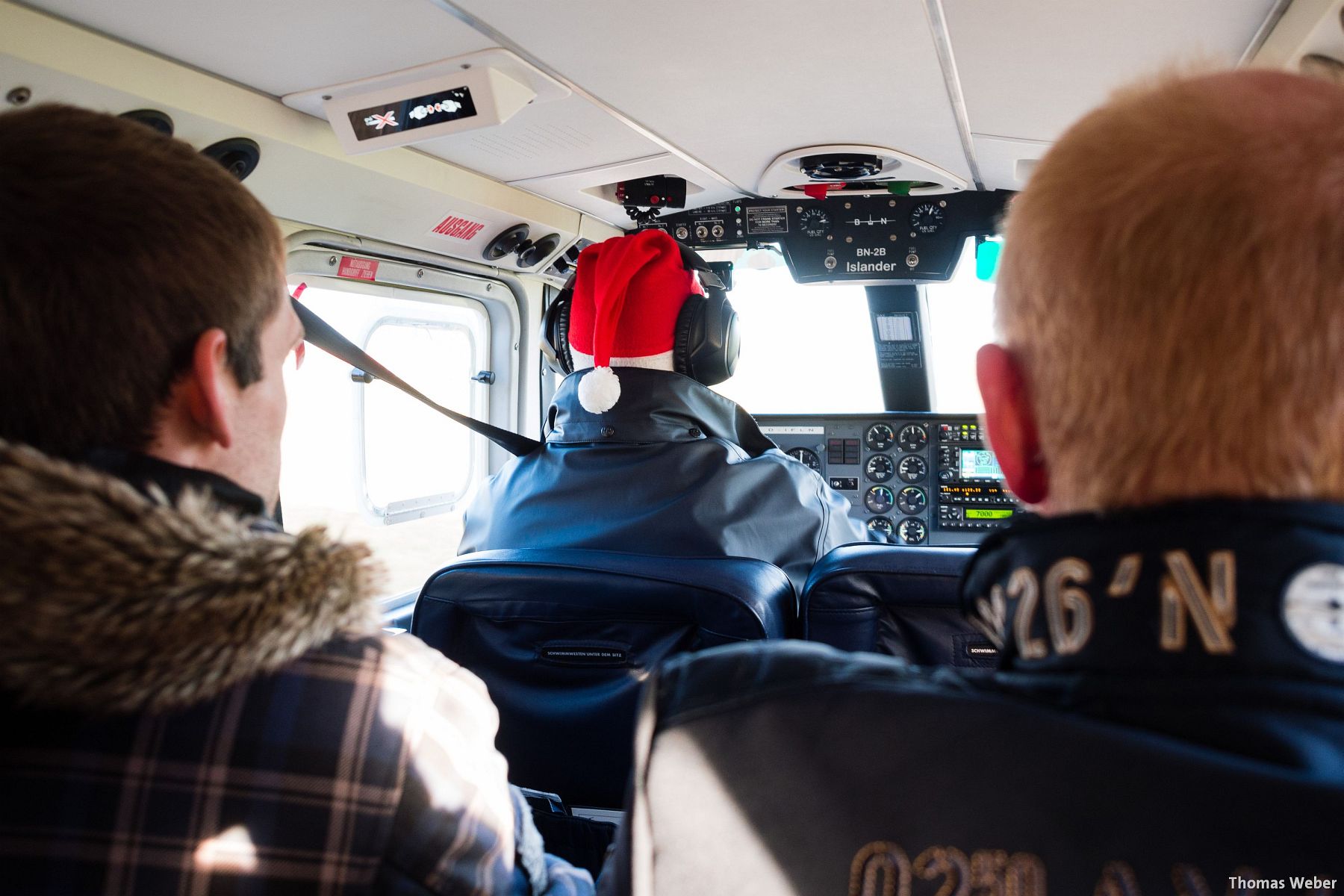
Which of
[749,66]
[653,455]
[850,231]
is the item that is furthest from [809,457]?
[749,66]

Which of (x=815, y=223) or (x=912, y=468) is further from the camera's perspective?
(x=815, y=223)

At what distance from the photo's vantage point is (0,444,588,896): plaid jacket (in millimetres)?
761

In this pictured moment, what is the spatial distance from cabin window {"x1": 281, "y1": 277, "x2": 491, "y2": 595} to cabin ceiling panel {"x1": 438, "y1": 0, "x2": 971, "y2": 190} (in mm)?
1271

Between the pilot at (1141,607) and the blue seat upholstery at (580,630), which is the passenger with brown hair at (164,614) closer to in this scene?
the pilot at (1141,607)

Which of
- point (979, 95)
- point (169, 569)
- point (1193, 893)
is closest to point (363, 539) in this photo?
point (169, 569)

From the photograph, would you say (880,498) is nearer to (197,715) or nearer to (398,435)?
(398,435)

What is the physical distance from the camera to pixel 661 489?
2.08 meters

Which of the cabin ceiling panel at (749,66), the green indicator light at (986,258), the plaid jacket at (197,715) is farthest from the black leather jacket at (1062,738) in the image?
the green indicator light at (986,258)

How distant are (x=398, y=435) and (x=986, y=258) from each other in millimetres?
2552

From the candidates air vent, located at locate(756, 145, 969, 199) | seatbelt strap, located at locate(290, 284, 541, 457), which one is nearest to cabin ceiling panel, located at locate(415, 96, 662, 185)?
air vent, located at locate(756, 145, 969, 199)

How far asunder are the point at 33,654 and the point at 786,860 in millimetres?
646

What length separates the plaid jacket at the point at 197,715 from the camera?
2.50ft

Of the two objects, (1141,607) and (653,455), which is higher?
(653,455)

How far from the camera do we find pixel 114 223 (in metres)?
0.85
